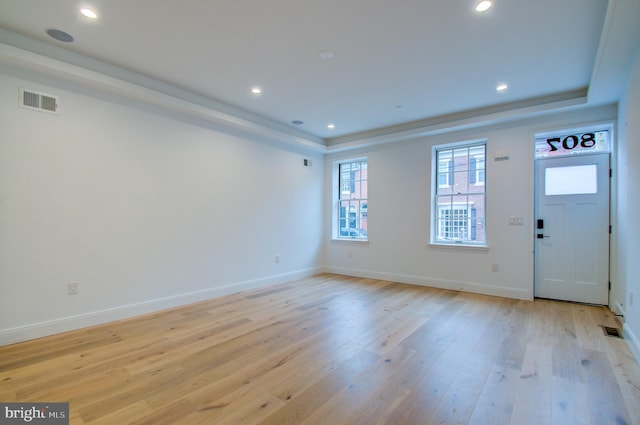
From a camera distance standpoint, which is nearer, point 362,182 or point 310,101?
point 310,101

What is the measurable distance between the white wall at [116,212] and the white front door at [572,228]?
4.33m

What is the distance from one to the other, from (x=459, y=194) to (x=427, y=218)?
0.67 m

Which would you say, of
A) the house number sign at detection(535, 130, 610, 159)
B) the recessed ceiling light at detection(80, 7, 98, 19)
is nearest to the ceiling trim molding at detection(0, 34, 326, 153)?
the recessed ceiling light at detection(80, 7, 98, 19)

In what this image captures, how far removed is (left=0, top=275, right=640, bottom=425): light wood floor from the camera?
1919 mm

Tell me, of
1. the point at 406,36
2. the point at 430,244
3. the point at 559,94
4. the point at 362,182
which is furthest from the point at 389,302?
the point at 559,94

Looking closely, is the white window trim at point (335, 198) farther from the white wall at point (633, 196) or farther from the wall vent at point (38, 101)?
the wall vent at point (38, 101)

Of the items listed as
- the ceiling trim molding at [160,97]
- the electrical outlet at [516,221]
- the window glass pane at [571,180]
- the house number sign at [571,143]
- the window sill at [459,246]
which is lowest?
the window sill at [459,246]

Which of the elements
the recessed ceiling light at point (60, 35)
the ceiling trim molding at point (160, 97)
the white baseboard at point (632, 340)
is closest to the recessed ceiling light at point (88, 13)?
the recessed ceiling light at point (60, 35)

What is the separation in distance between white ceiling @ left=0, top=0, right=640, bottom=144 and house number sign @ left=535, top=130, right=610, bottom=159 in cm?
57

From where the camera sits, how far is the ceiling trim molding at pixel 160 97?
9.51 ft

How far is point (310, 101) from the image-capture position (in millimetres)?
4445

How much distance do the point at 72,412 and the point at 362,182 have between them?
5532 mm

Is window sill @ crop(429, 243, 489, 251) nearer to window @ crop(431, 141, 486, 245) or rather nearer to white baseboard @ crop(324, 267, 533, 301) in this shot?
window @ crop(431, 141, 486, 245)

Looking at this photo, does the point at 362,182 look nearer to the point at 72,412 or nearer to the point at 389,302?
the point at 389,302
